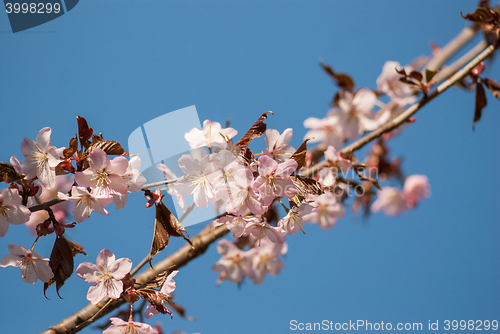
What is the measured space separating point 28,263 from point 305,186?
2.54ft

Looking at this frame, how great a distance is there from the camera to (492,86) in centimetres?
121

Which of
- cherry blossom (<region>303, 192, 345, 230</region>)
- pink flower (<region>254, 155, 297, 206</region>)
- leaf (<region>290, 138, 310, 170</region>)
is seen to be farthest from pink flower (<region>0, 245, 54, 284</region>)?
cherry blossom (<region>303, 192, 345, 230</region>)

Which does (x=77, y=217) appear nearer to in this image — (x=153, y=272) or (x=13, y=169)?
(x=13, y=169)

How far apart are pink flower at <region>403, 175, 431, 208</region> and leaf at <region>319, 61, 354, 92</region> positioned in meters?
1.86

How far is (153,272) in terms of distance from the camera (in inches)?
50.8

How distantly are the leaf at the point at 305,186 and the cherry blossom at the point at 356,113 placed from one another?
517 millimetres

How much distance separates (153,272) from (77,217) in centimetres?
60

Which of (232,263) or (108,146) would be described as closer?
(108,146)

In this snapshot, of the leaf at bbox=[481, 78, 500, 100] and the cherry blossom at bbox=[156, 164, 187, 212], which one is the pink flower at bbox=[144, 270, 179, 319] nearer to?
the cherry blossom at bbox=[156, 164, 187, 212]

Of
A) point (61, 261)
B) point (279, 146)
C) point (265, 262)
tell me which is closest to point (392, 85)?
point (279, 146)

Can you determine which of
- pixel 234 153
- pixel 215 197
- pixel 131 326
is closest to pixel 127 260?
pixel 131 326

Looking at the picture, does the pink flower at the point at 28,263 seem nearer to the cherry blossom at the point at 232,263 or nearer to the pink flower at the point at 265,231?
the pink flower at the point at 265,231

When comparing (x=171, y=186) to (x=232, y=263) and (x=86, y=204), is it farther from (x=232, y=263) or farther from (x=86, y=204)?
(x=232, y=263)

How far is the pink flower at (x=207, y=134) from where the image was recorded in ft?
3.03
